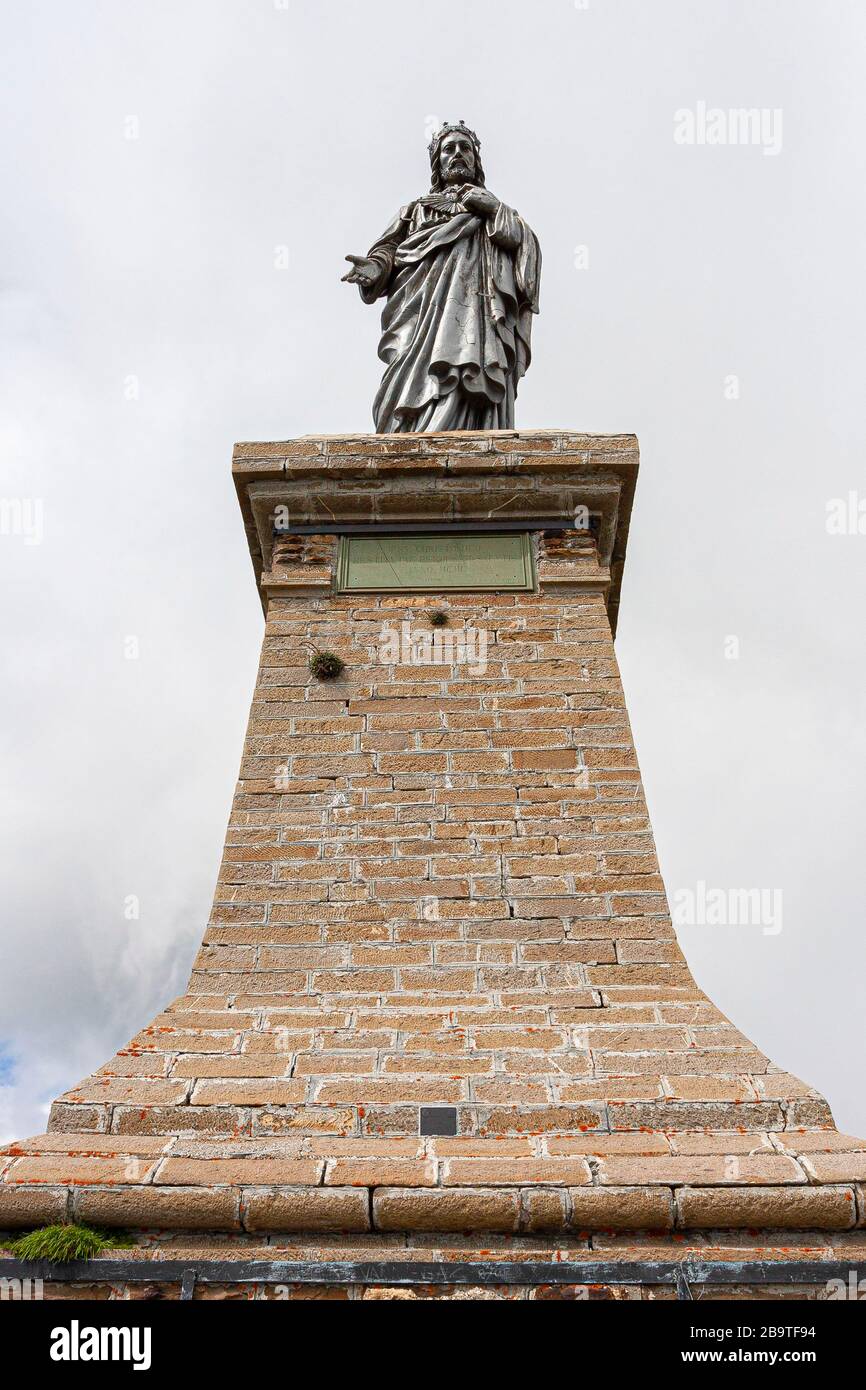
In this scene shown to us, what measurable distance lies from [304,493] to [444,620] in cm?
108

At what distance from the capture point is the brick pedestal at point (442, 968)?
3473 mm

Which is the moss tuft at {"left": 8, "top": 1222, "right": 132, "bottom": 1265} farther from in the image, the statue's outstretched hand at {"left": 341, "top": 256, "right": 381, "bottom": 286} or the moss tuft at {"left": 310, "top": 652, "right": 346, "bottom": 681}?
the statue's outstretched hand at {"left": 341, "top": 256, "right": 381, "bottom": 286}

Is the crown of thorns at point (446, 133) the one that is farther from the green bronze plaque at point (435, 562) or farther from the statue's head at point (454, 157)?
the green bronze plaque at point (435, 562)

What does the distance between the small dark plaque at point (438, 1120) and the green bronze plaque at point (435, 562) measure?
270cm

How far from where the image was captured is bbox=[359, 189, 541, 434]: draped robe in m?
7.11

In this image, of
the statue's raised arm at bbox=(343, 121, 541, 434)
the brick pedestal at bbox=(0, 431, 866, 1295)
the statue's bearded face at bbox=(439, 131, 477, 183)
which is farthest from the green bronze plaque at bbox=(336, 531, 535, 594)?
the statue's bearded face at bbox=(439, 131, 477, 183)

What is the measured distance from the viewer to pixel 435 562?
5.92 meters

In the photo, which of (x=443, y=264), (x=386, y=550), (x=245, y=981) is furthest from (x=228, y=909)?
(x=443, y=264)

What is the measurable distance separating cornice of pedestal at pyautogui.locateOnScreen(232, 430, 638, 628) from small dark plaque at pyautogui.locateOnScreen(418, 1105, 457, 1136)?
2.99 m

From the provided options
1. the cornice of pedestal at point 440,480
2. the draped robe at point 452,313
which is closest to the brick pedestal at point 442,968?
the cornice of pedestal at point 440,480

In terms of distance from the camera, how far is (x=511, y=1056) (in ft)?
13.3

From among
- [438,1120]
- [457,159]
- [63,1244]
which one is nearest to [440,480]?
[438,1120]
